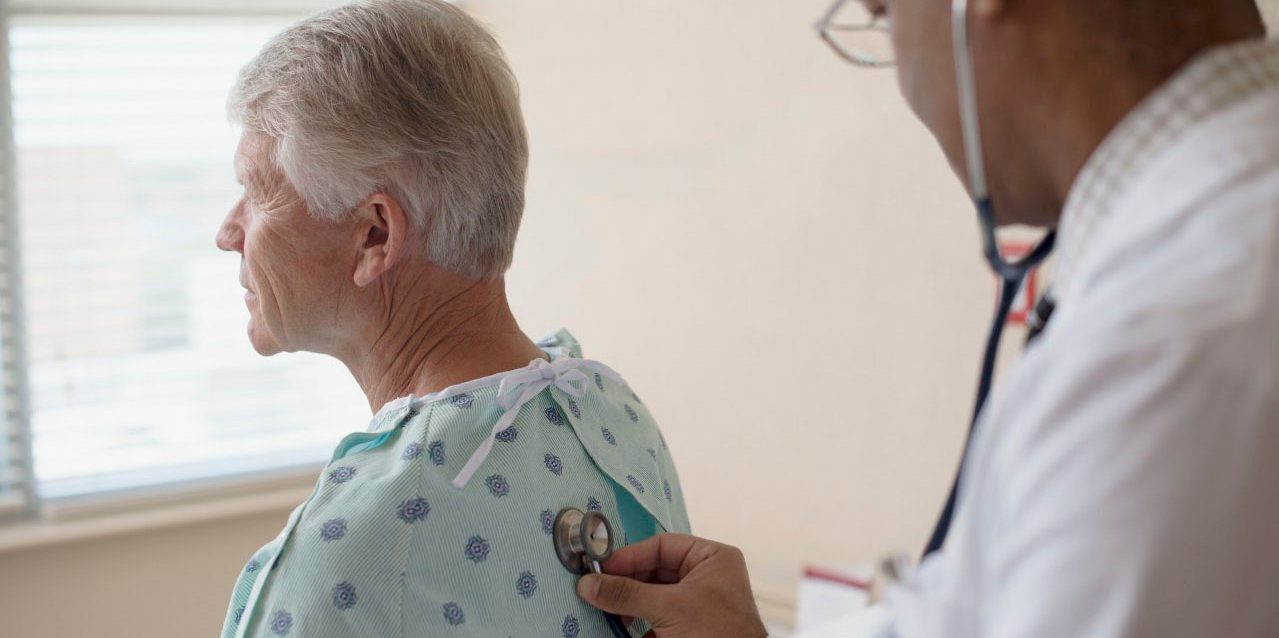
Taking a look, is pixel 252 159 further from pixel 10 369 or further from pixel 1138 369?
pixel 10 369

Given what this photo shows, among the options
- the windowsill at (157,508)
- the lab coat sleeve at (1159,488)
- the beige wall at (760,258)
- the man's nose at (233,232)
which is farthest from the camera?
the windowsill at (157,508)

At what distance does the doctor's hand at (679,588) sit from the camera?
1.10 m

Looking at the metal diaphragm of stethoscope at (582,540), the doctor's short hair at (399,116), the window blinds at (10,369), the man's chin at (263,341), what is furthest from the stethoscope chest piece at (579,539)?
the window blinds at (10,369)

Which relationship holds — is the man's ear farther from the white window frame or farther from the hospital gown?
the white window frame

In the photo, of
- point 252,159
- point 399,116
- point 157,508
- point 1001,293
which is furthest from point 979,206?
point 157,508

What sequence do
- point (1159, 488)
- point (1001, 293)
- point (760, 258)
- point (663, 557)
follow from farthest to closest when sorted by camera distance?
point (760, 258)
point (663, 557)
point (1001, 293)
point (1159, 488)

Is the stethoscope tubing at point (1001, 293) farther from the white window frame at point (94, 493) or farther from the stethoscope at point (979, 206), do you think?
the white window frame at point (94, 493)

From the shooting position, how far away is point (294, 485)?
3.23 m

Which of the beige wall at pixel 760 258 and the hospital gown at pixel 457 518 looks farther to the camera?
the beige wall at pixel 760 258

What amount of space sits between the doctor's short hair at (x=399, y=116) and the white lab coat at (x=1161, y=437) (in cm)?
77

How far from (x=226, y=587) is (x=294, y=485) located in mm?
337

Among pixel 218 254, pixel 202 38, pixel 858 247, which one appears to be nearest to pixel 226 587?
pixel 218 254

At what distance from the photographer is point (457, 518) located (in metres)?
1.04

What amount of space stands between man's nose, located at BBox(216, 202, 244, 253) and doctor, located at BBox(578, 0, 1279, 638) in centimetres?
96
